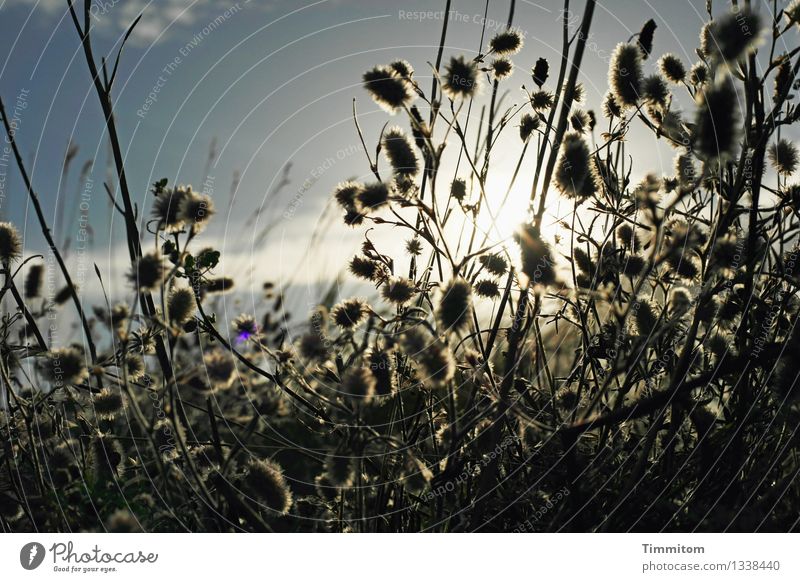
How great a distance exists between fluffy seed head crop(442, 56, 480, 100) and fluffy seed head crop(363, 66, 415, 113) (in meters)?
0.16

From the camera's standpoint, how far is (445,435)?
1.62 m

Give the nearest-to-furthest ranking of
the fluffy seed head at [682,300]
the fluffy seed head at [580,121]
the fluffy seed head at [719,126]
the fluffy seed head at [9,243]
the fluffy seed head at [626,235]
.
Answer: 1. the fluffy seed head at [719,126]
2. the fluffy seed head at [682,300]
3. the fluffy seed head at [9,243]
4. the fluffy seed head at [580,121]
5. the fluffy seed head at [626,235]

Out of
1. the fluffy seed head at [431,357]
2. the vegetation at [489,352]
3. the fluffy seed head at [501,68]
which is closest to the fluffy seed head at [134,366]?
the vegetation at [489,352]

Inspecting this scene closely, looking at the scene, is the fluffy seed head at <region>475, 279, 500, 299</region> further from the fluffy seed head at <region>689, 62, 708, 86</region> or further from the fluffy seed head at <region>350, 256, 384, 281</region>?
the fluffy seed head at <region>689, 62, 708, 86</region>

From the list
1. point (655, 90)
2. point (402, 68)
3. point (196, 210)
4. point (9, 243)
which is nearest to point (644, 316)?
point (655, 90)

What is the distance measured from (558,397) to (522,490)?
0.30m

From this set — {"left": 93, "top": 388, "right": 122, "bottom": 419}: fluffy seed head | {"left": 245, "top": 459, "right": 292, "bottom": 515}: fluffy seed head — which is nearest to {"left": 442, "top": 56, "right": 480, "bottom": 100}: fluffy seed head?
{"left": 245, "top": 459, "right": 292, "bottom": 515}: fluffy seed head

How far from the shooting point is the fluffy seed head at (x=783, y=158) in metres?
1.87

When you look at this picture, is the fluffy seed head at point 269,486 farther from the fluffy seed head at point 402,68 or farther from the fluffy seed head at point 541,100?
the fluffy seed head at point 541,100

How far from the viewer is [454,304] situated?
4.54ft

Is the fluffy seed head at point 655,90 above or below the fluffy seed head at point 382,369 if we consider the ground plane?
above

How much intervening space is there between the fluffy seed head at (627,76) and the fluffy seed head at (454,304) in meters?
0.73

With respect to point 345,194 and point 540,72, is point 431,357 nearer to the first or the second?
point 345,194
